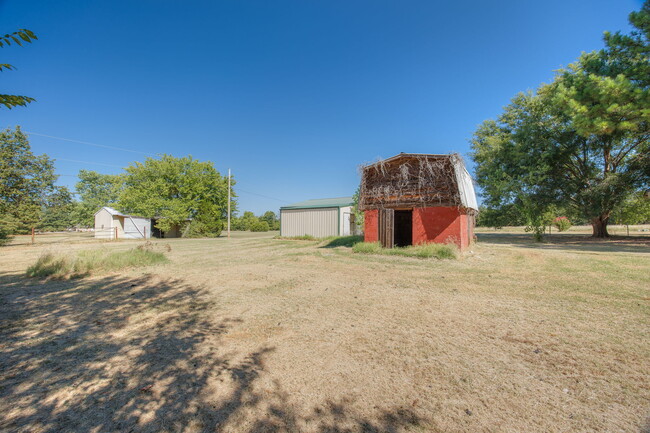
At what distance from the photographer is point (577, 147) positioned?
21344 mm

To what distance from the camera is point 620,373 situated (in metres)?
2.82

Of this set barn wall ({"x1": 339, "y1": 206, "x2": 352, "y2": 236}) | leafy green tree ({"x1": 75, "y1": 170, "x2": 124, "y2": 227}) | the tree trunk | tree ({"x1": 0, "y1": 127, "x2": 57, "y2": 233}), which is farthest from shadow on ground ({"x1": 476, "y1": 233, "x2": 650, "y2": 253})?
leafy green tree ({"x1": 75, "y1": 170, "x2": 124, "y2": 227})

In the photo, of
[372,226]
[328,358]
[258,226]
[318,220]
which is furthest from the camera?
[258,226]

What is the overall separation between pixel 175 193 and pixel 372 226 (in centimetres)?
2569

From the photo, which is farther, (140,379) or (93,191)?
(93,191)

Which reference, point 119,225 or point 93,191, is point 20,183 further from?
point 93,191

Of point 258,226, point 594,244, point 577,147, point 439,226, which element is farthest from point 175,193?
point 577,147

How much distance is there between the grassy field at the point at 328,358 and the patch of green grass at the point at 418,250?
4397 mm

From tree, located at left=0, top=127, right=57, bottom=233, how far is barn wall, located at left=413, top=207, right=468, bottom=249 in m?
26.8

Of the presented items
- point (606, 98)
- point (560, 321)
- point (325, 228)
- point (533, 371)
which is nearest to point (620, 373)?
point (533, 371)

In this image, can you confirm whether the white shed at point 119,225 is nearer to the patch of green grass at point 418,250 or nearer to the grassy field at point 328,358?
the grassy field at point 328,358

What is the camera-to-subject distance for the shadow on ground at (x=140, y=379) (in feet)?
7.15

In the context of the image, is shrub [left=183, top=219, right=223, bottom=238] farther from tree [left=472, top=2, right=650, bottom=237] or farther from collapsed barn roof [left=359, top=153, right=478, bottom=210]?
tree [left=472, top=2, right=650, bottom=237]

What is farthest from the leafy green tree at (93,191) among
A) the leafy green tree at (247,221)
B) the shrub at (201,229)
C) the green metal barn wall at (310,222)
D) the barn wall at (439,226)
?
the barn wall at (439,226)
